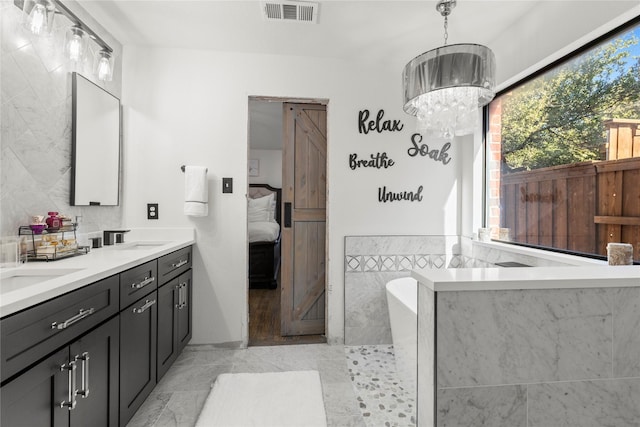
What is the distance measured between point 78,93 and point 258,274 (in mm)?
2997

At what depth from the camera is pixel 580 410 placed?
94 cm

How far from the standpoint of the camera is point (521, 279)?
916 mm

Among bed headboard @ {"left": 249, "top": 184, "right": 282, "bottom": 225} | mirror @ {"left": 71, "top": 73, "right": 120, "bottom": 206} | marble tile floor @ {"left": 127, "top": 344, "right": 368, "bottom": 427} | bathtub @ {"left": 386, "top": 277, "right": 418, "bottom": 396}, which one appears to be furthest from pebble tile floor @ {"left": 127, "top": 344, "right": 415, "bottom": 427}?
bed headboard @ {"left": 249, "top": 184, "right": 282, "bottom": 225}

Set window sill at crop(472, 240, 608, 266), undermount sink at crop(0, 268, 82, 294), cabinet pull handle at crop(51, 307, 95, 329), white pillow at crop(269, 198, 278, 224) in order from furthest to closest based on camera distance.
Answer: white pillow at crop(269, 198, 278, 224) → window sill at crop(472, 240, 608, 266) → undermount sink at crop(0, 268, 82, 294) → cabinet pull handle at crop(51, 307, 95, 329)

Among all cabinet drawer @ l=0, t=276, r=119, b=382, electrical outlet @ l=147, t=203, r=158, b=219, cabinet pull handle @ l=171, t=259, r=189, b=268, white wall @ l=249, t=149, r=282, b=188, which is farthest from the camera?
white wall @ l=249, t=149, r=282, b=188

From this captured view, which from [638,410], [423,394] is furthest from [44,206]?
[638,410]

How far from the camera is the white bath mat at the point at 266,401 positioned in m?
1.73

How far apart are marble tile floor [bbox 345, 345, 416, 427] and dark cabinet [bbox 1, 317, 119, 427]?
1.34 meters

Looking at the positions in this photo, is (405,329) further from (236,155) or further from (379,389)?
(236,155)

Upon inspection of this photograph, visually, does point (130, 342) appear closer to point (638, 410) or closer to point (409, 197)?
point (638, 410)

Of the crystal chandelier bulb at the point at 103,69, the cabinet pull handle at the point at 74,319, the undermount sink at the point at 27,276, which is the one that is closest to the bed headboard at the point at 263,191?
the crystal chandelier bulb at the point at 103,69

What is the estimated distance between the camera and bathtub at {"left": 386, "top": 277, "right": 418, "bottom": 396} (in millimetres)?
1934

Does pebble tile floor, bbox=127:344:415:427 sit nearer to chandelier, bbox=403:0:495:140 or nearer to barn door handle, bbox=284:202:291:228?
barn door handle, bbox=284:202:291:228

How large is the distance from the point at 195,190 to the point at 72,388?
5.10 feet
